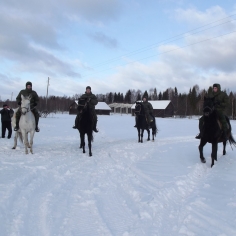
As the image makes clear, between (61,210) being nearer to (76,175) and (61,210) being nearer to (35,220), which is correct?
(35,220)

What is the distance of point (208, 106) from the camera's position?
774cm

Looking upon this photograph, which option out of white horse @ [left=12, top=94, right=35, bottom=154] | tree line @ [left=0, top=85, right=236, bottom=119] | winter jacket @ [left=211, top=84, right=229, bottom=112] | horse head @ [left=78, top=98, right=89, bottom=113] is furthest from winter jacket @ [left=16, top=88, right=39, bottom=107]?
tree line @ [left=0, top=85, right=236, bottom=119]

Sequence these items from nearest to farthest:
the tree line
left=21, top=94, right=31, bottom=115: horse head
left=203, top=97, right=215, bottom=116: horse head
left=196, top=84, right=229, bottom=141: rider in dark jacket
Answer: left=203, top=97, right=215, bottom=116: horse head, left=196, top=84, right=229, bottom=141: rider in dark jacket, left=21, top=94, right=31, bottom=115: horse head, the tree line

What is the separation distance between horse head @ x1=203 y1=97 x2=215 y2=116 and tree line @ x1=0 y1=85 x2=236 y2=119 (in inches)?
1706

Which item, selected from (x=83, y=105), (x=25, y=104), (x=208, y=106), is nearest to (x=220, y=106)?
(x=208, y=106)

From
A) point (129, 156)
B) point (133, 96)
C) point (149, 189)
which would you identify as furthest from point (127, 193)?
point (133, 96)

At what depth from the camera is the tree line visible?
74838 mm

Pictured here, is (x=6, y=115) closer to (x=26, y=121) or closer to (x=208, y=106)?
(x=26, y=121)

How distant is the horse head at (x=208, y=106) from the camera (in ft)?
25.0

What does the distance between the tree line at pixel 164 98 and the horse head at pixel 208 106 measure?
43342 millimetres

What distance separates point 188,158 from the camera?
8.94 m

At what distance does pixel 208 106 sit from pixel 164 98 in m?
119

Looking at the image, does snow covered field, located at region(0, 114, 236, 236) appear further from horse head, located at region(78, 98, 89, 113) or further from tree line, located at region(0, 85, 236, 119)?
tree line, located at region(0, 85, 236, 119)

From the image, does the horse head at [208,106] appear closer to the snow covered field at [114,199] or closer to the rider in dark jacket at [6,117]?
the snow covered field at [114,199]
